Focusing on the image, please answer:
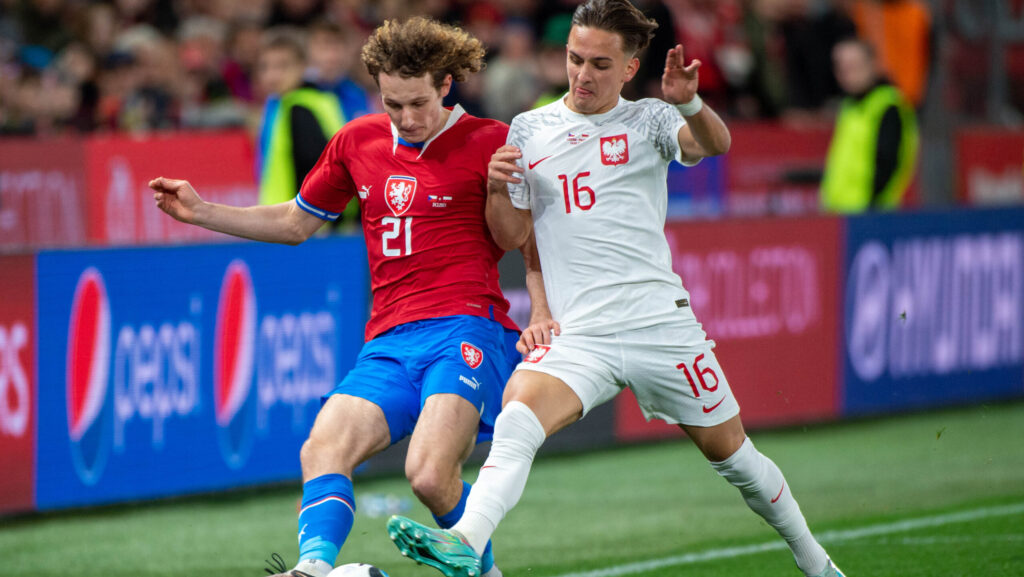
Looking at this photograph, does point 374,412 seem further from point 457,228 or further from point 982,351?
point 982,351

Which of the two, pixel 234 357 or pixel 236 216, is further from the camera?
pixel 234 357

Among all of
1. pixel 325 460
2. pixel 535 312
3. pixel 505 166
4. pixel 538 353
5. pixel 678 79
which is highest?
pixel 678 79

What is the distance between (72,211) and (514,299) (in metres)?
5.00

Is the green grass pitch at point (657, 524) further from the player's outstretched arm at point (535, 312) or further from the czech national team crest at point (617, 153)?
the czech national team crest at point (617, 153)

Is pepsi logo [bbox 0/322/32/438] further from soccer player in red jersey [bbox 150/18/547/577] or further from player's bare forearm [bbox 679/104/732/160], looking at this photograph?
→ player's bare forearm [bbox 679/104/732/160]

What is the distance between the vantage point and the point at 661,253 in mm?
5414

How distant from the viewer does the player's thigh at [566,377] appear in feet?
16.8

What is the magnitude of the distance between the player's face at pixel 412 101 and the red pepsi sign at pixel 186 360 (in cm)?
308

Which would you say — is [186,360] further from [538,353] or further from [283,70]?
[538,353]

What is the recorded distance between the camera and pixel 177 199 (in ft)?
17.9

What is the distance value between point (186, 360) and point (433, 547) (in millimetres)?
3900

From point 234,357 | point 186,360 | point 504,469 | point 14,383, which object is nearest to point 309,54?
point 234,357

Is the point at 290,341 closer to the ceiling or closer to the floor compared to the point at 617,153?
closer to the floor

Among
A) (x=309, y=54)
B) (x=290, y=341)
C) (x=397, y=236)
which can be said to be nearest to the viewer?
(x=397, y=236)
